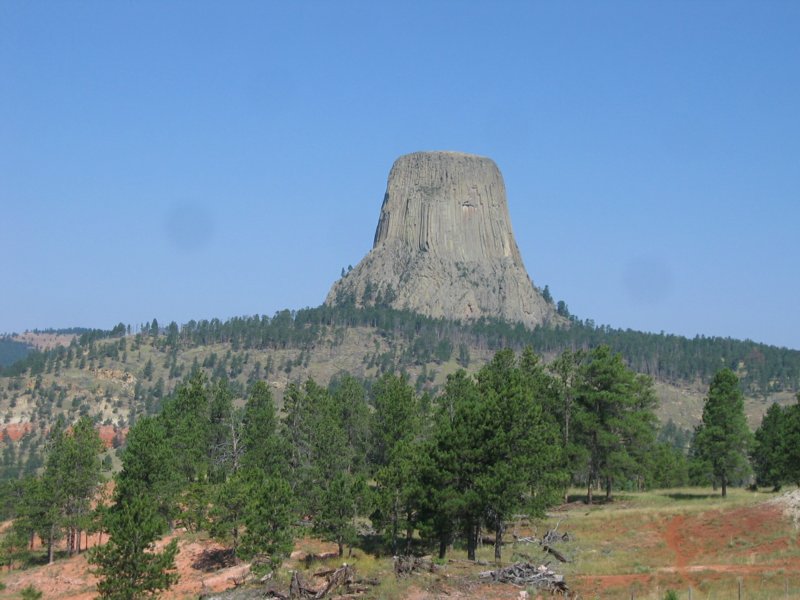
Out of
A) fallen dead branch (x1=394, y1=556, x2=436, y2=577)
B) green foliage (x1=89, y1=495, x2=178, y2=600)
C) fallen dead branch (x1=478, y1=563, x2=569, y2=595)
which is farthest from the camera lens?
green foliage (x1=89, y1=495, x2=178, y2=600)

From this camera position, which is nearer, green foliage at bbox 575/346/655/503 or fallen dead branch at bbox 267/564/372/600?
fallen dead branch at bbox 267/564/372/600

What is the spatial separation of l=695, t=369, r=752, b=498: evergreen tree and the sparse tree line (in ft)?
0.39

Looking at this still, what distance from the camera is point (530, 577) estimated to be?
134ft

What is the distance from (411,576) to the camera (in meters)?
41.9

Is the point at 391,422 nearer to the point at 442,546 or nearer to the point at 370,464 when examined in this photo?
the point at 370,464

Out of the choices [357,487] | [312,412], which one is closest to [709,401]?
[357,487]

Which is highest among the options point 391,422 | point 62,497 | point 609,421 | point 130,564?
point 609,421

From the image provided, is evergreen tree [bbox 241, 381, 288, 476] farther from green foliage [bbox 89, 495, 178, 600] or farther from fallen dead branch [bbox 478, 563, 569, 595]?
fallen dead branch [bbox 478, 563, 569, 595]

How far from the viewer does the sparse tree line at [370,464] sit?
50688mm

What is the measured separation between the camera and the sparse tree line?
5069 cm

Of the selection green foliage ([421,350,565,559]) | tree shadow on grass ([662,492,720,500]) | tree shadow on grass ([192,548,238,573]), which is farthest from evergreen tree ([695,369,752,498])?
tree shadow on grass ([192,548,238,573])

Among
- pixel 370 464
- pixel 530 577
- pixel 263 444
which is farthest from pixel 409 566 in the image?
pixel 370 464

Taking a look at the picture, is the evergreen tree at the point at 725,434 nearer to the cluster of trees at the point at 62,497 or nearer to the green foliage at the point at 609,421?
the green foliage at the point at 609,421

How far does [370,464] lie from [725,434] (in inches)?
1245
